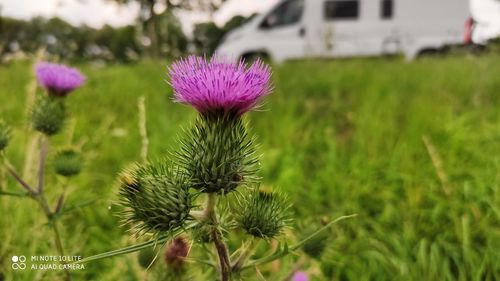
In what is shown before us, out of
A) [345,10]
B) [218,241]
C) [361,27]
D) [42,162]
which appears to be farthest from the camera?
[345,10]

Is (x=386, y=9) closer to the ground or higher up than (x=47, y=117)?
higher up

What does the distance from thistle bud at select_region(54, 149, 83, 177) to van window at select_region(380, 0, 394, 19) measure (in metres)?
12.5

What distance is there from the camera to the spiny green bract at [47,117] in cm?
154

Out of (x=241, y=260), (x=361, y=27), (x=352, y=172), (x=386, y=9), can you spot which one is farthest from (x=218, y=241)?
(x=386, y=9)

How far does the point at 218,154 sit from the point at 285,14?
11.5 meters

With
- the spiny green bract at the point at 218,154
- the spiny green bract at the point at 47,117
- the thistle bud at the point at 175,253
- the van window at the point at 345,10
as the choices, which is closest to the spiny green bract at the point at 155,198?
the spiny green bract at the point at 218,154

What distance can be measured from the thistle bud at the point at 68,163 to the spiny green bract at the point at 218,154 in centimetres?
58

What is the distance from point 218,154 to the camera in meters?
0.98

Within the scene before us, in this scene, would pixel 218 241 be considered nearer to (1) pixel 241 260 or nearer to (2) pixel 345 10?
(1) pixel 241 260

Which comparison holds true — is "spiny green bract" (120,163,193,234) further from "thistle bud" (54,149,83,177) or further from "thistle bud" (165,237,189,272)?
"thistle bud" (54,149,83,177)

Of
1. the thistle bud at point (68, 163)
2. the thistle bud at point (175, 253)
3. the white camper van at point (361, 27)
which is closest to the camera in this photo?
the thistle bud at point (175, 253)

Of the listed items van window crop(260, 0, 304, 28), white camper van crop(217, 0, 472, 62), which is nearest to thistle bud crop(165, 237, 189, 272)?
white camper van crop(217, 0, 472, 62)

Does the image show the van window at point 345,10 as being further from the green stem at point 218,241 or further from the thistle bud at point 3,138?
the green stem at point 218,241

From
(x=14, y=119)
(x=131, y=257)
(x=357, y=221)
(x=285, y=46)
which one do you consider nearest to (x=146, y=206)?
(x=131, y=257)
